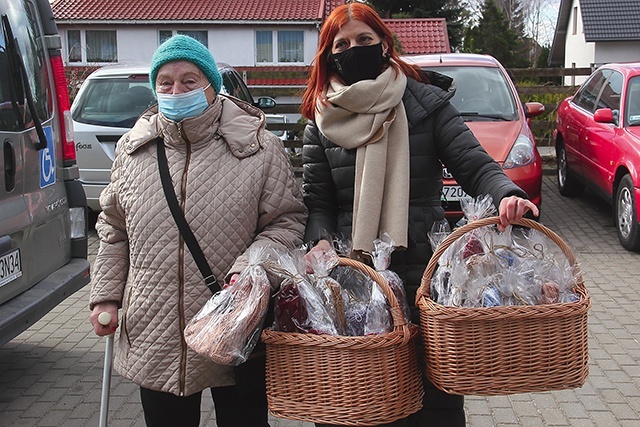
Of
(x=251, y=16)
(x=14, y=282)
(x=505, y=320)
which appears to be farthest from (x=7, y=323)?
(x=251, y=16)

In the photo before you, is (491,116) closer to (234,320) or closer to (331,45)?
(331,45)

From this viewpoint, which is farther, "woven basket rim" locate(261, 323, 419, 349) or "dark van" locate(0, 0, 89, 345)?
"dark van" locate(0, 0, 89, 345)

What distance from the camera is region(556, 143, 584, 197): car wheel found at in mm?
10789

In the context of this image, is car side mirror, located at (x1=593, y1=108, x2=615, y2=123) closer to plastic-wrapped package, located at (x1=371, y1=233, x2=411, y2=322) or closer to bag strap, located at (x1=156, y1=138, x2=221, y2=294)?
plastic-wrapped package, located at (x1=371, y1=233, x2=411, y2=322)

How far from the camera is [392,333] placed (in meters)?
2.45

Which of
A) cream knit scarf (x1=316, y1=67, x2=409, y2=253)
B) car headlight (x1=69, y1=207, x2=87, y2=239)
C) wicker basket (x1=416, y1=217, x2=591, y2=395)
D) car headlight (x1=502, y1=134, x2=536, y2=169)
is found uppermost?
cream knit scarf (x1=316, y1=67, x2=409, y2=253)

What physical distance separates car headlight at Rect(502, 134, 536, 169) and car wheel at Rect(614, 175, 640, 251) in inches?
38.6

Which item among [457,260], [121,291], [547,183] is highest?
[457,260]

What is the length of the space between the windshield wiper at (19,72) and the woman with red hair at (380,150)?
2155mm

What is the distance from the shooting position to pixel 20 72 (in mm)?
Answer: 4508

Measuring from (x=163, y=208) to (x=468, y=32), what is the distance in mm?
35829

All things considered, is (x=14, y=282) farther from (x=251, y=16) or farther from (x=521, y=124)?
(x=251, y=16)

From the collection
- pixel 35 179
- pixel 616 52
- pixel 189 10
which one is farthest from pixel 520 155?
pixel 189 10

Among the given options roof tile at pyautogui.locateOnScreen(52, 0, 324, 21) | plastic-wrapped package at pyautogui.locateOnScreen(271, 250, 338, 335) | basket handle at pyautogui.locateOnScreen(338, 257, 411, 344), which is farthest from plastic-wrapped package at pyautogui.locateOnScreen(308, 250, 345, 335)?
roof tile at pyautogui.locateOnScreen(52, 0, 324, 21)
